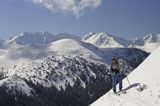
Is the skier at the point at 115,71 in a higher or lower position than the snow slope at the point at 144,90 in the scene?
higher

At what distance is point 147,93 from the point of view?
30.4m

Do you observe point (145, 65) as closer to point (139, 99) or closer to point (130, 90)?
point (130, 90)

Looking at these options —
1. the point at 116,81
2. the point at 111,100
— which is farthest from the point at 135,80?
the point at 111,100

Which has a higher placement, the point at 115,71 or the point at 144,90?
the point at 115,71

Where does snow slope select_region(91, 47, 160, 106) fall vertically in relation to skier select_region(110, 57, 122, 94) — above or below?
below

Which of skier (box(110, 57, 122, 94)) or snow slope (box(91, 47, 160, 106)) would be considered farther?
skier (box(110, 57, 122, 94))

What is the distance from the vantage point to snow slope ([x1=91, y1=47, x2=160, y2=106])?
29.5 metres

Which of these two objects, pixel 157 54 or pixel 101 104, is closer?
Result: pixel 101 104

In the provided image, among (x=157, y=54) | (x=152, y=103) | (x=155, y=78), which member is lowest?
(x=152, y=103)

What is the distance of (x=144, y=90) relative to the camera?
102 feet

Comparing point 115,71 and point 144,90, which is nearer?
point 144,90

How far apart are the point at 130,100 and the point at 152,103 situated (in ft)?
7.50

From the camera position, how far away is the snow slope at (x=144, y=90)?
2945 centimetres

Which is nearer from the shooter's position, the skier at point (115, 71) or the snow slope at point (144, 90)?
the snow slope at point (144, 90)
